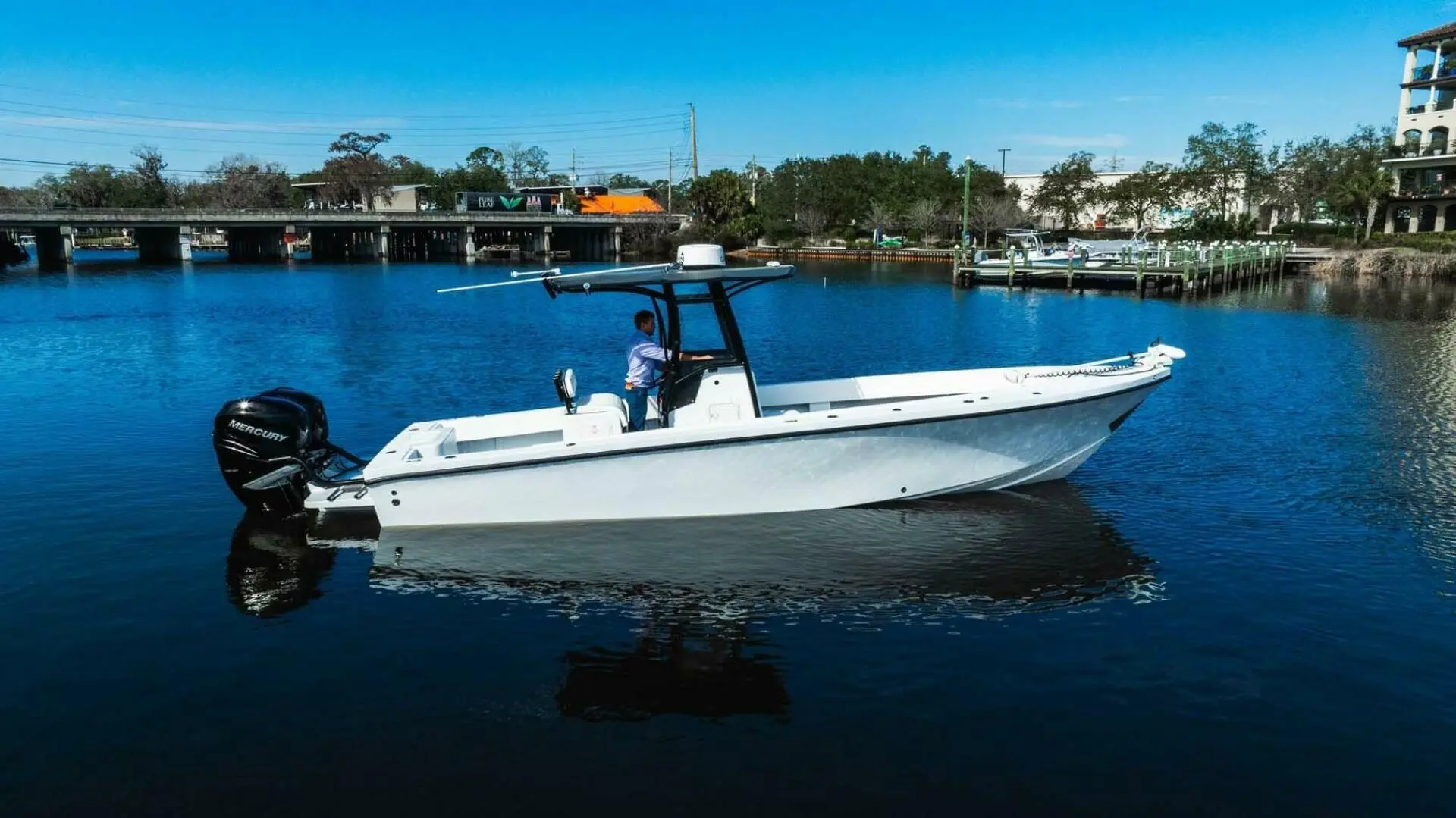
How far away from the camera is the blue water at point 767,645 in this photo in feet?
19.8

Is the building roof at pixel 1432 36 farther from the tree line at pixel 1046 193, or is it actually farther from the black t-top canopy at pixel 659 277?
the black t-top canopy at pixel 659 277

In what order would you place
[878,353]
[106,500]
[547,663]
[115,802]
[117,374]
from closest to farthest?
[115,802], [547,663], [106,500], [117,374], [878,353]

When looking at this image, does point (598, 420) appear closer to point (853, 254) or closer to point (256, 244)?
point (853, 254)

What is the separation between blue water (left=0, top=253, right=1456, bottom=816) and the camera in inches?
238

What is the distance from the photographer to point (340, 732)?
6609 mm

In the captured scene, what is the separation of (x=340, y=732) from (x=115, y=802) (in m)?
1.32

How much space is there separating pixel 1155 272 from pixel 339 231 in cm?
8083

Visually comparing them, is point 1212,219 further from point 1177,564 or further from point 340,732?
point 340,732

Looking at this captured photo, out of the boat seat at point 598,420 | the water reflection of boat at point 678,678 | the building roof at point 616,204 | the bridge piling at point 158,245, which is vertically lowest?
the water reflection of boat at point 678,678

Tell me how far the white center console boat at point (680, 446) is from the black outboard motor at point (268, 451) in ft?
0.06

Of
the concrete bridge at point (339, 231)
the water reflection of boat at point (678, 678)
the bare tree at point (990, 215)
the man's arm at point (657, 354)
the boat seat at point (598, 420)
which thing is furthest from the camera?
the bare tree at point (990, 215)

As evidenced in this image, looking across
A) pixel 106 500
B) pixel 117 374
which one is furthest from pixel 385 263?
pixel 106 500

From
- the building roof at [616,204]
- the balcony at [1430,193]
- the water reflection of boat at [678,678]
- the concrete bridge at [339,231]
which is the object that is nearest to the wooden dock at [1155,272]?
Answer: the balcony at [1430,193]

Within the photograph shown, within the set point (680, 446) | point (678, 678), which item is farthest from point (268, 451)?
point (678, 678)
